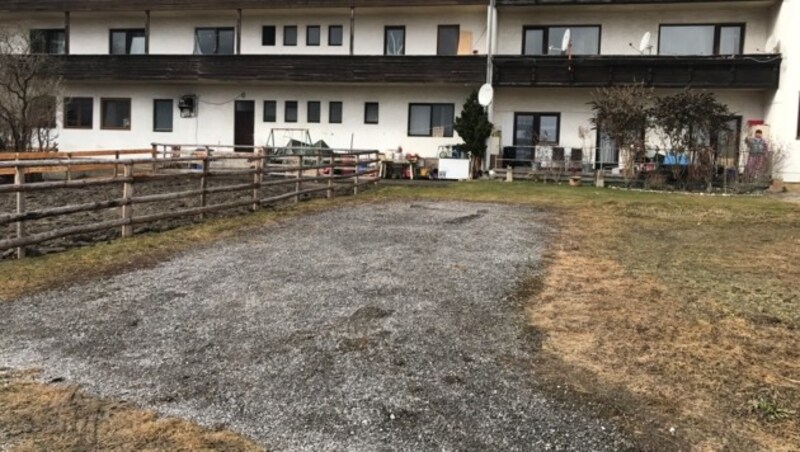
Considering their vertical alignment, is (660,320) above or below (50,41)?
below

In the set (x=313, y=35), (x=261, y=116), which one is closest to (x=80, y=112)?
(x=261, y=116)

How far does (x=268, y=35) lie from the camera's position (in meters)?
29.5

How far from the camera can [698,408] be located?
4.37m

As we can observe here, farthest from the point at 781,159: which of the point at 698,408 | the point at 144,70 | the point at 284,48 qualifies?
the point at 144,70

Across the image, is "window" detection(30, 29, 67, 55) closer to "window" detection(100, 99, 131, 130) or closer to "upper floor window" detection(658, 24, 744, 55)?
"window" detection(100, 99, 131, 130)

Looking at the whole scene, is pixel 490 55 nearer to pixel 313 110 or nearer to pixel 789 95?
pixel 313 110

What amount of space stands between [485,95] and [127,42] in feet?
54.2

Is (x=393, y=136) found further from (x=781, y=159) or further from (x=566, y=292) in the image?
(x=566, y=292)

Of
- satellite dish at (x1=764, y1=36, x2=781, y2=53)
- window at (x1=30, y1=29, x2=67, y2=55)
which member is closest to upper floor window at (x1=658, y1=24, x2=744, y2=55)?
satellite dish at (x1=764, y1=36, x2=781, y2=53)

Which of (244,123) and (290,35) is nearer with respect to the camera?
(290,35)

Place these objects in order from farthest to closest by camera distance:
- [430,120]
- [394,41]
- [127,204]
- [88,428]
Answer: [394,41] < [430,120] < [127,204] < [88,428]

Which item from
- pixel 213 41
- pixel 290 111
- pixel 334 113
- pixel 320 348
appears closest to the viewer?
pixel 320 348

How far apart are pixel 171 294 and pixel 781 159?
21.7 meters

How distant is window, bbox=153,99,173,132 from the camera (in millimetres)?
30344
